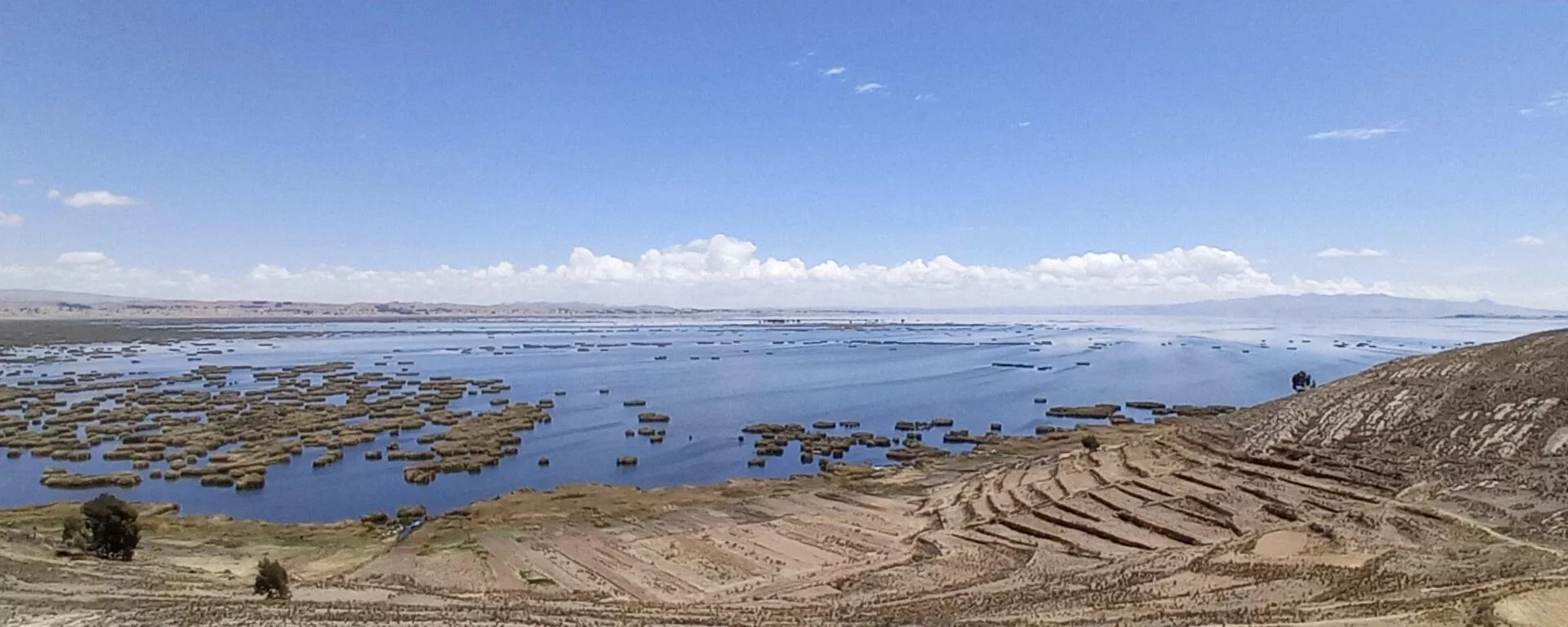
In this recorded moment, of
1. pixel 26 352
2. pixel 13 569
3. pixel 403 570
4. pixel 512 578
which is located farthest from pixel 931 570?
pixel 26 352

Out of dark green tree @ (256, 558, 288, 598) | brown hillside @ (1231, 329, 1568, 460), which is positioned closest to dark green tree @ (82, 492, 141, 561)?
dark green tree @ (256, 558, 288, 598)

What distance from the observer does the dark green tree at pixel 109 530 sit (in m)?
26.2

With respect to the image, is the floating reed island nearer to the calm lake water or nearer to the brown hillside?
the calm lake water

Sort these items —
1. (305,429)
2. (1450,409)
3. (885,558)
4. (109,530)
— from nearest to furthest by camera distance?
(109,530) < (885,558) < (1450,409) < (305,429)

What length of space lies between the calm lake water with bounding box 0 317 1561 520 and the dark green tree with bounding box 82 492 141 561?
9.92 metres

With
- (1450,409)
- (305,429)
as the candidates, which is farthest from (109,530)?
(1450,409)

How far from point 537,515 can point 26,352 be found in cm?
13906

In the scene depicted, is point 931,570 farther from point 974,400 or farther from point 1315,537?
point 974,400

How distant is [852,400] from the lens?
78.9 metres

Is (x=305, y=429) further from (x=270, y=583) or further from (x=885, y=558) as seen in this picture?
(x=885, y=558)

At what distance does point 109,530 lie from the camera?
1038 inches

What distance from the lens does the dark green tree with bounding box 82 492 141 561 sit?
26.2 meters

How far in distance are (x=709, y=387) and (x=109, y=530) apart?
212 feet

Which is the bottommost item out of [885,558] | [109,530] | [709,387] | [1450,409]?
[709,387]
